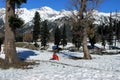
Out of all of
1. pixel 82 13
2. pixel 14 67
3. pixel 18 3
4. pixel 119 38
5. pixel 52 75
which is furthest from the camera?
pixel 119 38

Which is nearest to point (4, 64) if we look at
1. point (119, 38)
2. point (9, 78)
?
point (9, 78)

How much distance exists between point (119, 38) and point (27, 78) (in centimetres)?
12878

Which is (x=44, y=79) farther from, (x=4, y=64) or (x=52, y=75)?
Answer: (x=4, y=64)

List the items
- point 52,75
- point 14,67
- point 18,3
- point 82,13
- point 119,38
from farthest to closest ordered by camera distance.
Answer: point 119,38
point 82,13
point 18,3
point 14,67
point 52,75

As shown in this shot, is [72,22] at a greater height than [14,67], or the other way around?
[72,22]

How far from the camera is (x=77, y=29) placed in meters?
40.9

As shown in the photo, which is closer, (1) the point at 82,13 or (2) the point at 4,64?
(2) the point at 4,64

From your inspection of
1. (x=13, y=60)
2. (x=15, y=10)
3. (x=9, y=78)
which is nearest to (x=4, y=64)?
(x=13, y=60)

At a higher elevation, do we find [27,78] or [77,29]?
[77,29]

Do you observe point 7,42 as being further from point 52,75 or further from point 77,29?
point 77,29

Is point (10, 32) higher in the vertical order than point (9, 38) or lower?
higher

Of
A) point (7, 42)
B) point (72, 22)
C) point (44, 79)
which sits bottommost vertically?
point (44, 79)

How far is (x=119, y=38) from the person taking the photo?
143 meters

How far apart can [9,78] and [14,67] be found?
5607 mm
